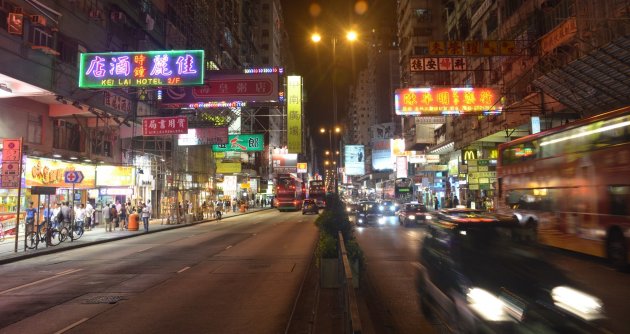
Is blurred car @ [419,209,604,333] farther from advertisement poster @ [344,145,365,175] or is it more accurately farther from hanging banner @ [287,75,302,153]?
advertisement poster @ [344,145,365,175]

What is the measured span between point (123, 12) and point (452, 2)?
121ft

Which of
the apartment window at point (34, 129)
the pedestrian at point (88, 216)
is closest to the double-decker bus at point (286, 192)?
the pedestrian at point (88, 216)

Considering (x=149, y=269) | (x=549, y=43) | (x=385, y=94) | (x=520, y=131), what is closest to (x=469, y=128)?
(x=520, y=131)

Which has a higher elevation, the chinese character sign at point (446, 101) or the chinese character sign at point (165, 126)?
the chinese character sign at point (446, 101)

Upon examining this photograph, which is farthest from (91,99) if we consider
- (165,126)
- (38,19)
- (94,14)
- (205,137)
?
(205,137)

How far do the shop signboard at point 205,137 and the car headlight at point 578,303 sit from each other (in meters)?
29.2

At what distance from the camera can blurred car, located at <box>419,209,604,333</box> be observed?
436 centimetres

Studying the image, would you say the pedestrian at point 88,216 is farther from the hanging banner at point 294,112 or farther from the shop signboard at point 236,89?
the hanging banner at point 294,112

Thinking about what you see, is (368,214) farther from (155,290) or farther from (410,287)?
(155,290)

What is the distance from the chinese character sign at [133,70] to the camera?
72.3 ft

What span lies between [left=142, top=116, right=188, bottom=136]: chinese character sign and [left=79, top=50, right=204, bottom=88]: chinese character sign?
4016 mm

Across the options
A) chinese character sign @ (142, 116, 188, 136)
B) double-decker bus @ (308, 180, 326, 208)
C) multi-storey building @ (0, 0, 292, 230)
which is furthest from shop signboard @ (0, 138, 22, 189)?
double-decker bus @ (308, 180, 326, 208)

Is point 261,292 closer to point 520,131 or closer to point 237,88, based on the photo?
point 237,88

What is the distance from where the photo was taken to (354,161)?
7631 cm
